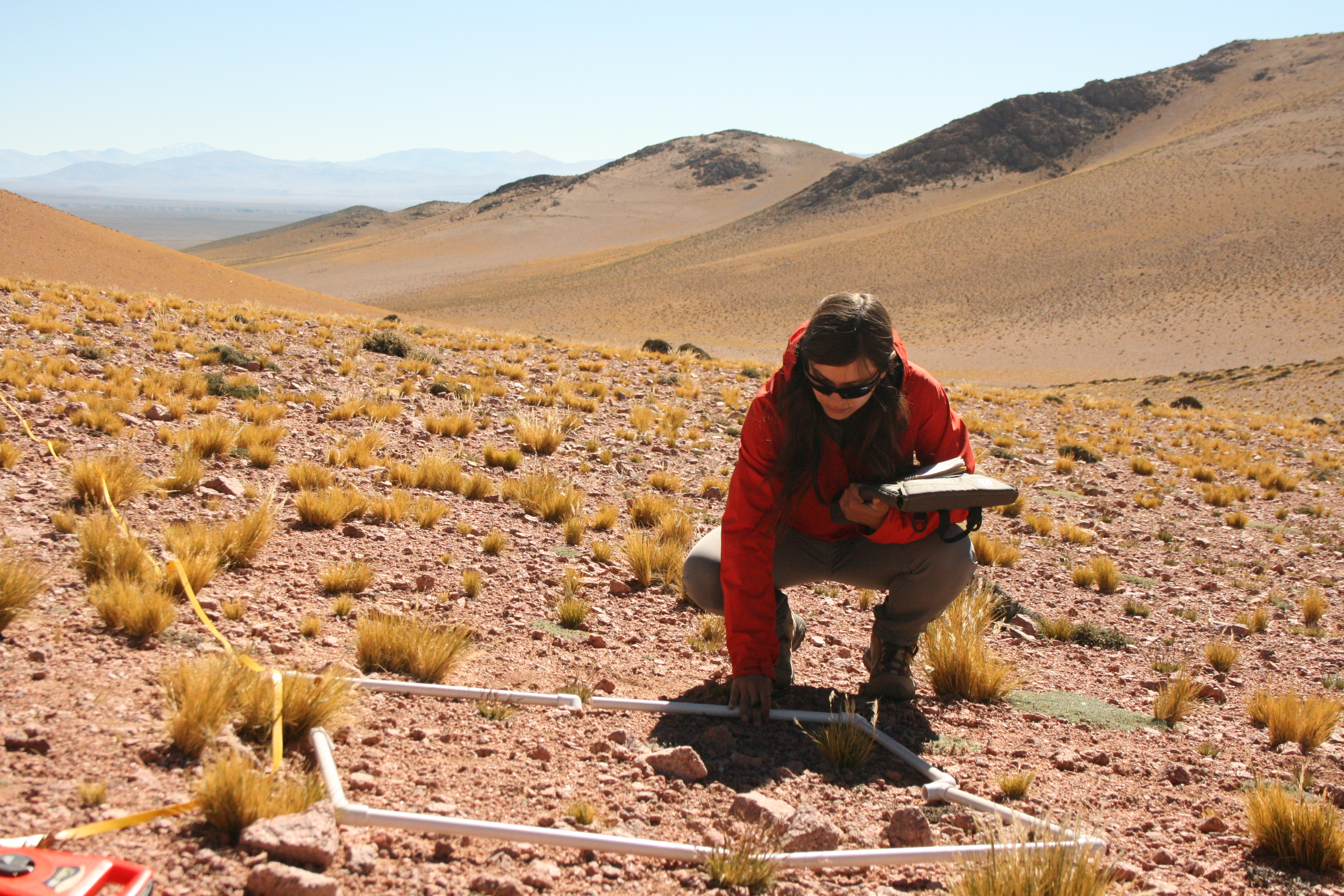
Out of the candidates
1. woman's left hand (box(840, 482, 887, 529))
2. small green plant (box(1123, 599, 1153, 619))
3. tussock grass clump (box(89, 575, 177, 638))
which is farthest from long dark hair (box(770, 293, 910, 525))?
small green plant (box(1123, 599, 1153, 619))

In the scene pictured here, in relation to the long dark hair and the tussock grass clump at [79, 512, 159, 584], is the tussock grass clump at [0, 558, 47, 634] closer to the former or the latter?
the tussock grass clump at [79, 512, 159, 584]

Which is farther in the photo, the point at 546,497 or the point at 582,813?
the point at 546,497

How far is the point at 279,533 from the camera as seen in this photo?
16.2ft

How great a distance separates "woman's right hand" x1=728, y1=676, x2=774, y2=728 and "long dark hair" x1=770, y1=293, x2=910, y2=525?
613 mm

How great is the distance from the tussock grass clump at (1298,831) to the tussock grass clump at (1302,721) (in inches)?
38.7

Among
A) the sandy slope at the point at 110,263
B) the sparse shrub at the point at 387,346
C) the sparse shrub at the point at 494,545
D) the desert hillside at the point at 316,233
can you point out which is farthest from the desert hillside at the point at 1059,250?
the desert hillside at the point at 316,233

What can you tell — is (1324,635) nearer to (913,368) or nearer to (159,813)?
(913,368)

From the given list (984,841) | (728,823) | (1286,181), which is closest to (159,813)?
(728,823)

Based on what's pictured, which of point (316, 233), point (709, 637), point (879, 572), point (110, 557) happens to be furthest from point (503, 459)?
point (316, 233)

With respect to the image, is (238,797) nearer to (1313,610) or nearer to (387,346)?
(1313,610)

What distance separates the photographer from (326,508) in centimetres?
518

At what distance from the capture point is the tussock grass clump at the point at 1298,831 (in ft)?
8.37

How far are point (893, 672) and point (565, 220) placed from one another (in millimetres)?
131327

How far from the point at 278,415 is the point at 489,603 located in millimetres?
4171
